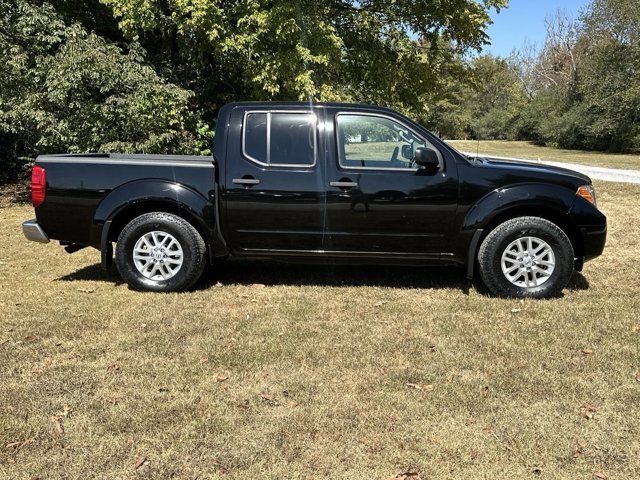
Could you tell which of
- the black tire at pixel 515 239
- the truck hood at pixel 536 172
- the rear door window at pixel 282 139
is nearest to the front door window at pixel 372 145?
the rear door window at pixel 282 139

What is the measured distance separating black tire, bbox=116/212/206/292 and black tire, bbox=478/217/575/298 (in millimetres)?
2707

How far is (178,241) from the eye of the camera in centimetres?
552

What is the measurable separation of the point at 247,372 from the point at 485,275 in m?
2.58

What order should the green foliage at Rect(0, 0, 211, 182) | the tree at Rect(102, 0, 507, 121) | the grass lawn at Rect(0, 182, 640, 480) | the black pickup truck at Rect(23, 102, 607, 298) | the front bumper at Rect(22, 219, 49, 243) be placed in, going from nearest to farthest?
1. the grass lawn at Rect(0, 182, 640, 480)
2. the black pickup truck at Rect(23, 102, 607, 298)
3. the front bumper at Rect(22, 219, 49, 243)
4. the green foliage at Rect(0, 0, 211, 182)
5. the tree at Rect(102, 0, 507, 121)

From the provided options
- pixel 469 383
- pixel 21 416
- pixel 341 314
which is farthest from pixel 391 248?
pixel 21 416

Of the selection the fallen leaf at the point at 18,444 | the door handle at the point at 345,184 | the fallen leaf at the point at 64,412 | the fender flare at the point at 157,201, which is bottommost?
the fallen leaf at the point at 18,444

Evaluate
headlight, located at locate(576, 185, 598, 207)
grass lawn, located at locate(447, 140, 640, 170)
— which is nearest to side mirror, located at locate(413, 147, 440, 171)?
headlight, located at locate(576, 185, 598, 207)

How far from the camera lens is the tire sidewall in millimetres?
5480

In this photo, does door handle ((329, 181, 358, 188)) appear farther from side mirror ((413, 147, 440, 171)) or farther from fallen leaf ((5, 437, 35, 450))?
fallen leaf ((5, 437, 35, 450))

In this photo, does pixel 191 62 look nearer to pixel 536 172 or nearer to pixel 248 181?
pixel 248 181

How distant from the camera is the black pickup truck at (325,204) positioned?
17.5 ft

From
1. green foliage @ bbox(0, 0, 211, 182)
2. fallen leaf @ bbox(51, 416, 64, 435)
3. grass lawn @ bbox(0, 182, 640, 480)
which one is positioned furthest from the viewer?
green foliage @ bbox(0, 0, 211, 182)

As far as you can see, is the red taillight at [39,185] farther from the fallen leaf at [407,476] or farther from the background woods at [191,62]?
the background woods at [191,62]

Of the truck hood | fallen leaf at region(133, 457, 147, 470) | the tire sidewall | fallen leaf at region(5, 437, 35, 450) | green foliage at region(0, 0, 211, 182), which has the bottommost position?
→ fallen leaf at region(133, 457, 147, 470)
